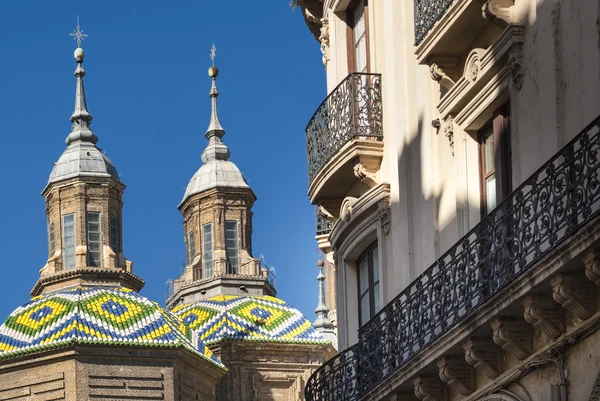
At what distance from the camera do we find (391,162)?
1977 centimetres

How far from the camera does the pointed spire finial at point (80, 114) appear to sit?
194 ft

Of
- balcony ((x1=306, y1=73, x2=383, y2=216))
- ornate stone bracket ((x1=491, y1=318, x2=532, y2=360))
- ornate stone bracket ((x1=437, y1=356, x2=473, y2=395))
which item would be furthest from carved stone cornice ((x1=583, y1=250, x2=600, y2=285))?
balcony ((x1=306, y1=73, x2=383, y2=216))

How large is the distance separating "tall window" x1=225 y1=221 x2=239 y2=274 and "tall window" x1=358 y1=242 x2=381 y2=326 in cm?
3915

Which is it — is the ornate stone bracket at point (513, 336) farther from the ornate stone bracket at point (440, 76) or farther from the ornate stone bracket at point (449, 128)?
the ornate stone bracket at point (440, 76)

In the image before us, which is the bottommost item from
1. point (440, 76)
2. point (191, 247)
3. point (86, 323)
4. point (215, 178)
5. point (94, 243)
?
point (440, 76)

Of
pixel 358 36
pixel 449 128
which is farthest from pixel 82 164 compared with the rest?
pixel 449 128

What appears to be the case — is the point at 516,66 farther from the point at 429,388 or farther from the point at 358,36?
the point at 358,36

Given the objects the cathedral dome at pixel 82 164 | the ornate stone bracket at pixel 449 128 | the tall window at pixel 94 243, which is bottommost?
the ornate stone bracket at pixel 449 128

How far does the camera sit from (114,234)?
5541cm

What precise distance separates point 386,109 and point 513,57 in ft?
12.0

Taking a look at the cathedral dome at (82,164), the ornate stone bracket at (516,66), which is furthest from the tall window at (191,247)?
the ornate stone bracket at (516,66)

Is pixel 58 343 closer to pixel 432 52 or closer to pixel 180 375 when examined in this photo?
pixel 180 375

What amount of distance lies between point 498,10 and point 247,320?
139ft

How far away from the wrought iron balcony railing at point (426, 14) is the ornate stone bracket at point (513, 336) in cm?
340
